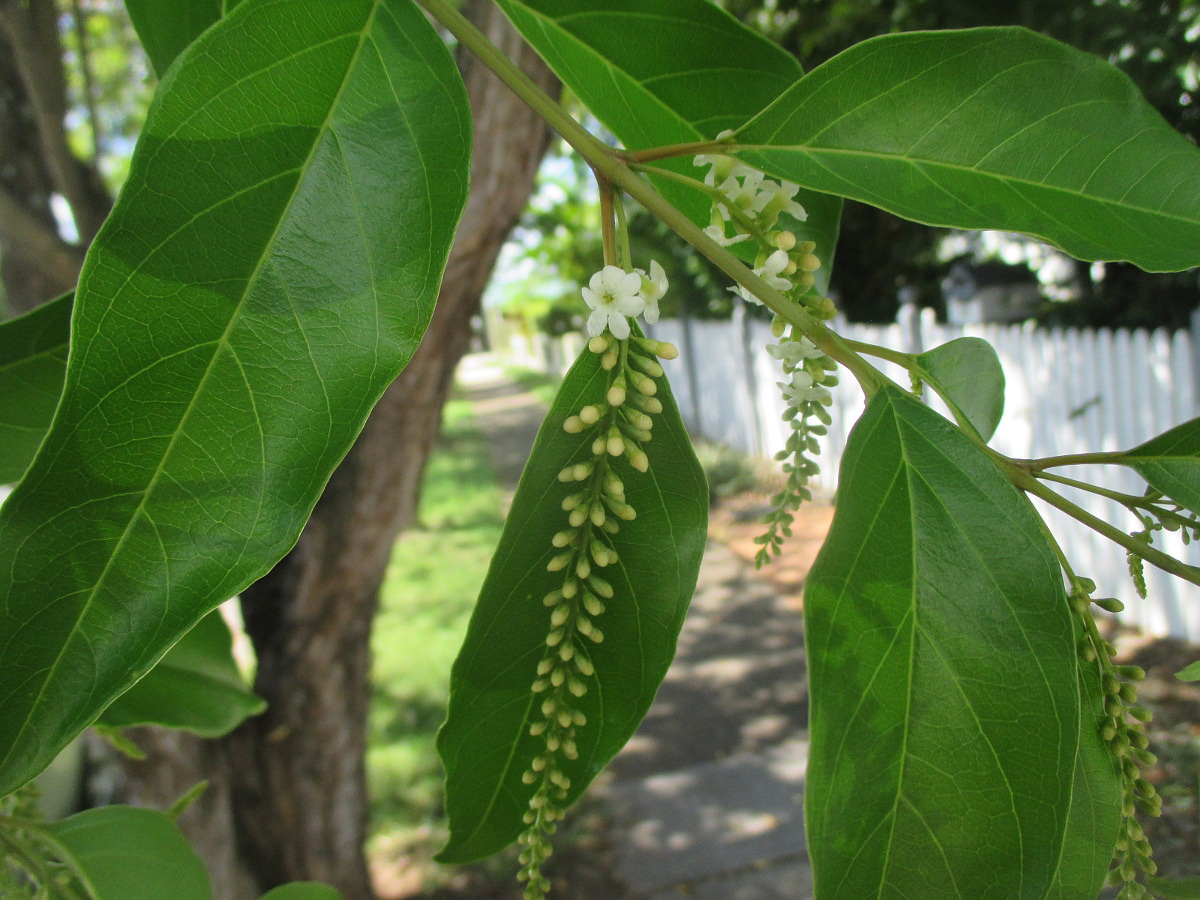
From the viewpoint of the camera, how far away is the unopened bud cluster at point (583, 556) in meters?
0.67

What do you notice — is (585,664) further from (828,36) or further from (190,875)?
(828,36)

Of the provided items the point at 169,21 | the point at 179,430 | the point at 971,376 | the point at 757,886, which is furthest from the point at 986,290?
the point at 179,430

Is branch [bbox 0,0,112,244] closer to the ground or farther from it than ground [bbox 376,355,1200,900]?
farther from it

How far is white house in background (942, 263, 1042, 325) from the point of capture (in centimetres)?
1205

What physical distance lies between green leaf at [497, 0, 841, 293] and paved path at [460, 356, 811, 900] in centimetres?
372

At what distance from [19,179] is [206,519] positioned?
214 cm

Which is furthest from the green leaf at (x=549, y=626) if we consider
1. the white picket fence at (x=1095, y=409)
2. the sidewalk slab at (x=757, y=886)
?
the sidewalk slab at (x=757, y=886)

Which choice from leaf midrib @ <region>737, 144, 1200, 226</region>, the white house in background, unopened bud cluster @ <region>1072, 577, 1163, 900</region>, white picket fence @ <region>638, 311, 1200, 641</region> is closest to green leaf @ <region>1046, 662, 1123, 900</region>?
unopened bud cluster @ <region>1072, 577, 1163, 900</region>

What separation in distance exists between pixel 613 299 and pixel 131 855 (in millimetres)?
699

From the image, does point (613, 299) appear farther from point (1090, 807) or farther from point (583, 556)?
point (1090, 807)

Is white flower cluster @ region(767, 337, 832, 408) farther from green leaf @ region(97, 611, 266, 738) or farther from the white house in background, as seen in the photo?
the white house in background

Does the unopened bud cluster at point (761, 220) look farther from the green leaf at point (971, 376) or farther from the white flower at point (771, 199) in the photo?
the green leaf at point (971, 376)

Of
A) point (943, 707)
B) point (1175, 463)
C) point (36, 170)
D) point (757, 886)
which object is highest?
point (36, 170)

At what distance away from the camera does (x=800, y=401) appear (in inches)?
33.3
